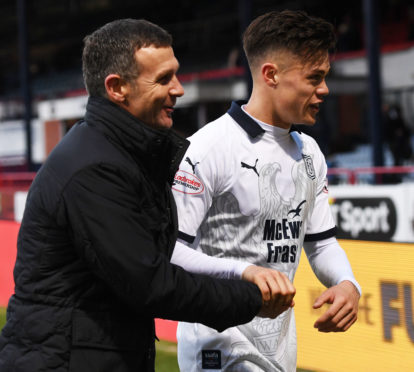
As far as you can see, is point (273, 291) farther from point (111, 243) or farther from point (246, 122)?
point (246, 122)

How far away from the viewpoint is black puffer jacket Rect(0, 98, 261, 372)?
6.06ft

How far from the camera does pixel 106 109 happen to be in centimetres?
199

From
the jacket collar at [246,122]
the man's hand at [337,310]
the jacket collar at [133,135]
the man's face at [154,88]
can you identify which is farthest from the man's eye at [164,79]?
the man's hand at [337,310]

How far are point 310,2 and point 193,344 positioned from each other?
2187 cm

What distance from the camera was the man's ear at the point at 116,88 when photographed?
1.99 meters

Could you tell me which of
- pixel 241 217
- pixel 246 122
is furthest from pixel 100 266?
pixel 246 122

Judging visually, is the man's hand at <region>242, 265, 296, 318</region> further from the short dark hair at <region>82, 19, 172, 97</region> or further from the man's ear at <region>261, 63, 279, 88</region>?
the man's ear at <region>261, 63, 279, 88</region>

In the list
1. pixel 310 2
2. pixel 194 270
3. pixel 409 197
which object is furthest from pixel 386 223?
pixel 310 2

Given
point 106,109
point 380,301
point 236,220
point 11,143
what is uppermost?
point 11,143

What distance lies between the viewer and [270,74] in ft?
8.73

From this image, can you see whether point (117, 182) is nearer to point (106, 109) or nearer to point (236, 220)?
point (106, 109)

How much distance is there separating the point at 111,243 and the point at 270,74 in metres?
1.08

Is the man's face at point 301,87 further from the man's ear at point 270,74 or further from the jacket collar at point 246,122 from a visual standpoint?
the jacket collar at point 246,122

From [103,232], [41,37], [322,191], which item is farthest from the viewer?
[41,37]
